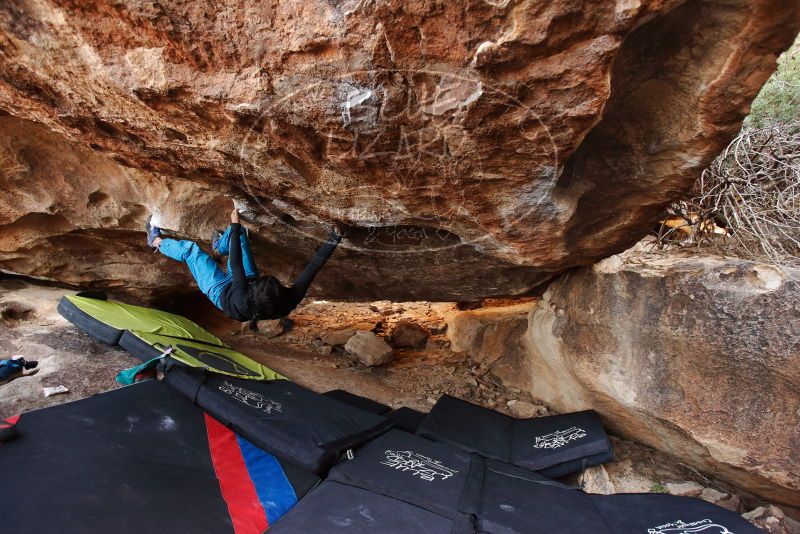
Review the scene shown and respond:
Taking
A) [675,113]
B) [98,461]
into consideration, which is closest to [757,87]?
[675,113]

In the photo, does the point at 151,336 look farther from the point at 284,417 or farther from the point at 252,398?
the point at 284,417

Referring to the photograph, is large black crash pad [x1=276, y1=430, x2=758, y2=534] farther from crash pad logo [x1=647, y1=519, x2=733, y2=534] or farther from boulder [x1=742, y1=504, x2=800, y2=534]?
boulder [x1=742, y1=504, x2=800, y2=534]

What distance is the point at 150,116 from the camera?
6.91ft

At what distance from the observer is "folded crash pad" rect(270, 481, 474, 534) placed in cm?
207

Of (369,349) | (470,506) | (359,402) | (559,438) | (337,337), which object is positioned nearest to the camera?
(470,506)

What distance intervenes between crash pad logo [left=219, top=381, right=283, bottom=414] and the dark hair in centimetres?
67

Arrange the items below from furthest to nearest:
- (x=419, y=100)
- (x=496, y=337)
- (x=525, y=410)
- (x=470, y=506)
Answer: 1. (x=496, y=337)
2. (x=525, y=410)
3. (x=470, y=506)
4. (x=419, y=100)

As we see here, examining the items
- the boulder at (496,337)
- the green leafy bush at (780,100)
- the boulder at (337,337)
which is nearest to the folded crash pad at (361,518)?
the boulder at (496,337)

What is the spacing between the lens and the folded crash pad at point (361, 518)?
6.79 ft

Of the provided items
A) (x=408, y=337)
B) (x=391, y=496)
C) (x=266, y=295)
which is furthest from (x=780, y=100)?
(x=408, y=337)

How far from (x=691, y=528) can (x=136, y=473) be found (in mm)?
2944

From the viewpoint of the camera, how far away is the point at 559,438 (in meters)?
3.12
